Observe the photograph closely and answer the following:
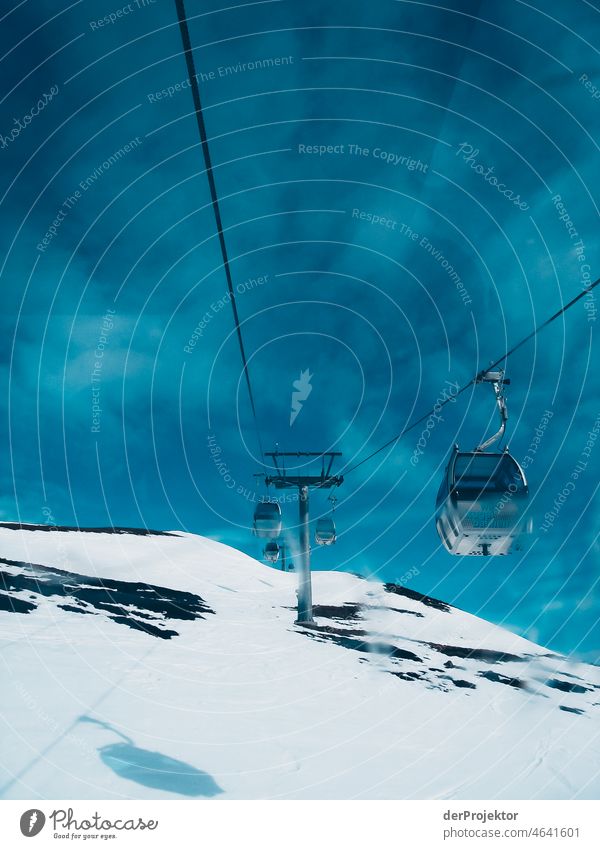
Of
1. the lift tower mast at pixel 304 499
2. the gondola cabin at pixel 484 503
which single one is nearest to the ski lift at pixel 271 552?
the lift tower mast at pixel 304 499

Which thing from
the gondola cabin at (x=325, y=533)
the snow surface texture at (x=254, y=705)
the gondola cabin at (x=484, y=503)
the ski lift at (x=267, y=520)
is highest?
the gondola cabin at (x=484, y=503)

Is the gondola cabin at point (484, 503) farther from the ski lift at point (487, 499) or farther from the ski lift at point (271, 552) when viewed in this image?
the ski lift at point (271, 552)

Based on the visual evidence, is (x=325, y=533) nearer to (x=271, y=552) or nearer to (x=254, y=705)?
(x=271, y=552)

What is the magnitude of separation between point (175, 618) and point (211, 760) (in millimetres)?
11892

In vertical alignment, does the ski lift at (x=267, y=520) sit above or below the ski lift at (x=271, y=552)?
above

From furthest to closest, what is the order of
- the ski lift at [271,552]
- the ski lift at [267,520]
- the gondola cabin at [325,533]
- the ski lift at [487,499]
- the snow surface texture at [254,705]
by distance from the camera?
the ski lift at [271,552]
the gondola cabin at [325,533]
the ski lift at [267,520]
the ski lift at [487,499]
the snow surface texture at [254,705]

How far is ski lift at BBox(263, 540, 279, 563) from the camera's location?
18234 mm

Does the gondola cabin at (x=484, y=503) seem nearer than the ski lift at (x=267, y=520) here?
Yes

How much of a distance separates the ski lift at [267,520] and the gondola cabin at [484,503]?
329 inches

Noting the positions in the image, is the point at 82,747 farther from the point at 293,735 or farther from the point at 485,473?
the point at 485,473

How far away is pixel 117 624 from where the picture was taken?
547 inches

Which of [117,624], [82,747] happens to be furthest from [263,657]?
[82,747]

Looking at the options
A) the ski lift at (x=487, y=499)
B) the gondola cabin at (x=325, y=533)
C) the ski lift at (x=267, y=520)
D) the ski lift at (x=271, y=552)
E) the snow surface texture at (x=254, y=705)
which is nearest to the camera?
the snow surface texture at (x=254, y=705)

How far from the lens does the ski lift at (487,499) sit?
661 cm
